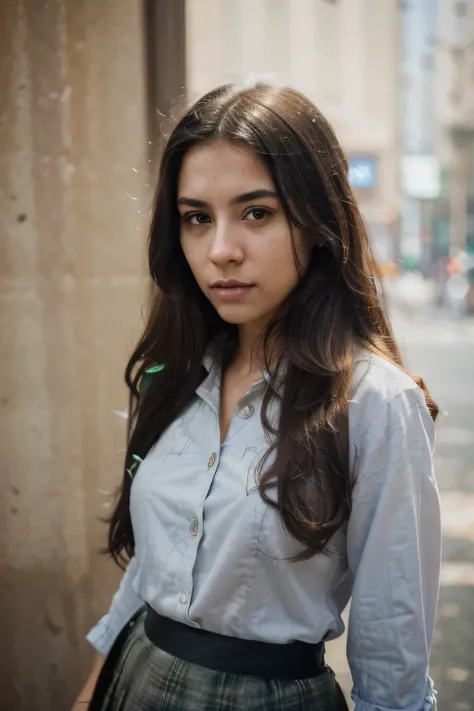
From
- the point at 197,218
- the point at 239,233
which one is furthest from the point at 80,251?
the point at 239,233

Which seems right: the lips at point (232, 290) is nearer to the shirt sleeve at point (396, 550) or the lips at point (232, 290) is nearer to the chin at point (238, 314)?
the chin at point (238, 314)

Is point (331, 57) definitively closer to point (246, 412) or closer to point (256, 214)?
point (256, 214)

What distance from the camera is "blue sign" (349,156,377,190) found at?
2.00m

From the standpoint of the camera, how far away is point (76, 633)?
222 centimetres

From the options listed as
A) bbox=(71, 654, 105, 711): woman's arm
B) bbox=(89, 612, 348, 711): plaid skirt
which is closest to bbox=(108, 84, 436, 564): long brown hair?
bbox=(89, 612, 348, 711): plaid skirt

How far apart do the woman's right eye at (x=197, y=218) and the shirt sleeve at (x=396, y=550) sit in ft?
1.56

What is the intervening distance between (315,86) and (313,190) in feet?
4.67

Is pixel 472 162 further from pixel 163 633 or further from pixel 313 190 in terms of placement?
pixel 163 633

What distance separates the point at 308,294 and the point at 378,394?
24 centimetres

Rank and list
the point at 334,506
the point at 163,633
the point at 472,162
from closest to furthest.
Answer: the point at 334,506 → the point at 163,633 → the point at 472,162

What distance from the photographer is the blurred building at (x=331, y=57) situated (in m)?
2.21

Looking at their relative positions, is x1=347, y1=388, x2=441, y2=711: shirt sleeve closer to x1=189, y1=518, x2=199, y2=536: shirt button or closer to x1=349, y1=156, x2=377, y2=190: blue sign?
x1=189, y1=518, x2=199, y2=536: shirt button

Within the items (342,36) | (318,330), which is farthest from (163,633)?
(342,36)

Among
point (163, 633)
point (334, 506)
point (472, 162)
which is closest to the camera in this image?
point (334, 506)
